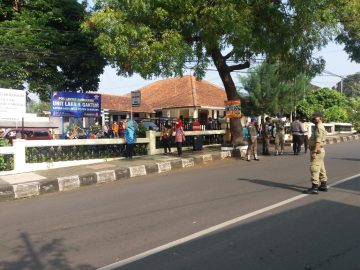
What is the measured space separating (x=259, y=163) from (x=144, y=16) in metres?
6.07

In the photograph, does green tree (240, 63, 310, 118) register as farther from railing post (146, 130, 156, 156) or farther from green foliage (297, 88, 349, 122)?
railing post (146, 130, 156, 156)

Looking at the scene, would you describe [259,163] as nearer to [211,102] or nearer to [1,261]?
[1,261]

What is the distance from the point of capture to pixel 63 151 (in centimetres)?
1353

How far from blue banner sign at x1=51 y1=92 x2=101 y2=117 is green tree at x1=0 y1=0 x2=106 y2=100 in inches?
128

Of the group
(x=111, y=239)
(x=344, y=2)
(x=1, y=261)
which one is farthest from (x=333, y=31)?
(x=1, y=261)

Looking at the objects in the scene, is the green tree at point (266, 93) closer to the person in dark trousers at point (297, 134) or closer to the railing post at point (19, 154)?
the person in dark trousers at point (297, 134)

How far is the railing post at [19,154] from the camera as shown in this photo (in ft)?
39.4

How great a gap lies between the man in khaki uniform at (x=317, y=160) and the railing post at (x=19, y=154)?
7638 mm

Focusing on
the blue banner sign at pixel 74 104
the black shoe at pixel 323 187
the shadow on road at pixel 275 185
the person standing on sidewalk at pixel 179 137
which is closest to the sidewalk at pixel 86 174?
the person standing on sidewalk at pixel 179 137

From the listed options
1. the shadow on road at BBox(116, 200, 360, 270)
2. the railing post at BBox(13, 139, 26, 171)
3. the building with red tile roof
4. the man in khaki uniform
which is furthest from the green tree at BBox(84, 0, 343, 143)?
the building with red tile roof

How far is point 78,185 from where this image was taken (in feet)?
36.3

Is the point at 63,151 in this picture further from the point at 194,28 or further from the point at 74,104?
the point at 194,28

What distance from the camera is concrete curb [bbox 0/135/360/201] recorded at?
9.80m

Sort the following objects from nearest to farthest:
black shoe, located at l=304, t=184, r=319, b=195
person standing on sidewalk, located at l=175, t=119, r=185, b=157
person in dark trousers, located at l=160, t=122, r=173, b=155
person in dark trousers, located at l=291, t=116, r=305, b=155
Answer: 1. black shoe, located at l=304, t=184, r=319, b=195
2. person standing on sidewalk, located at l=175, t=119, r=185, b=157
3. person in dark trousers, located at l=160, t=122, r=173, b=155
4. person in dark trousers, located at l=291, t=116, r=305, b=155
